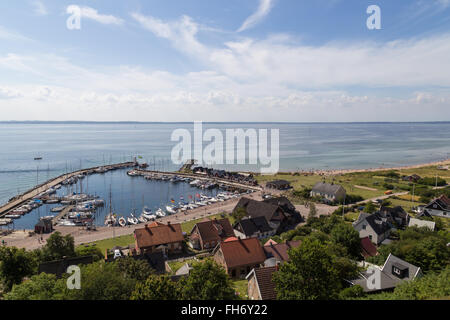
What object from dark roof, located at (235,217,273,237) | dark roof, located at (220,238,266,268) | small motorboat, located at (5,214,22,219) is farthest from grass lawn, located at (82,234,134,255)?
small motorboat, located at (5,214,22,219)

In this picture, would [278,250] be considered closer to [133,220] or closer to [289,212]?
[289,212]

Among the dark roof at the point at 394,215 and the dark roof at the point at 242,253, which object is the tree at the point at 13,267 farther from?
the dark roof at the point at 394,215

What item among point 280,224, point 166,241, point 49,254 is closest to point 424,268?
point 280,224

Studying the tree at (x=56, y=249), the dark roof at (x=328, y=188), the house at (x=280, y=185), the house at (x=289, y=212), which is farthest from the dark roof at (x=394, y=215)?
the tree at (x=56, y=249)

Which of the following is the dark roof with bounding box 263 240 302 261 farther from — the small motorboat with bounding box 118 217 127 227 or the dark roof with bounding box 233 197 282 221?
the small motorboat with bounding box 118 217 127 227
